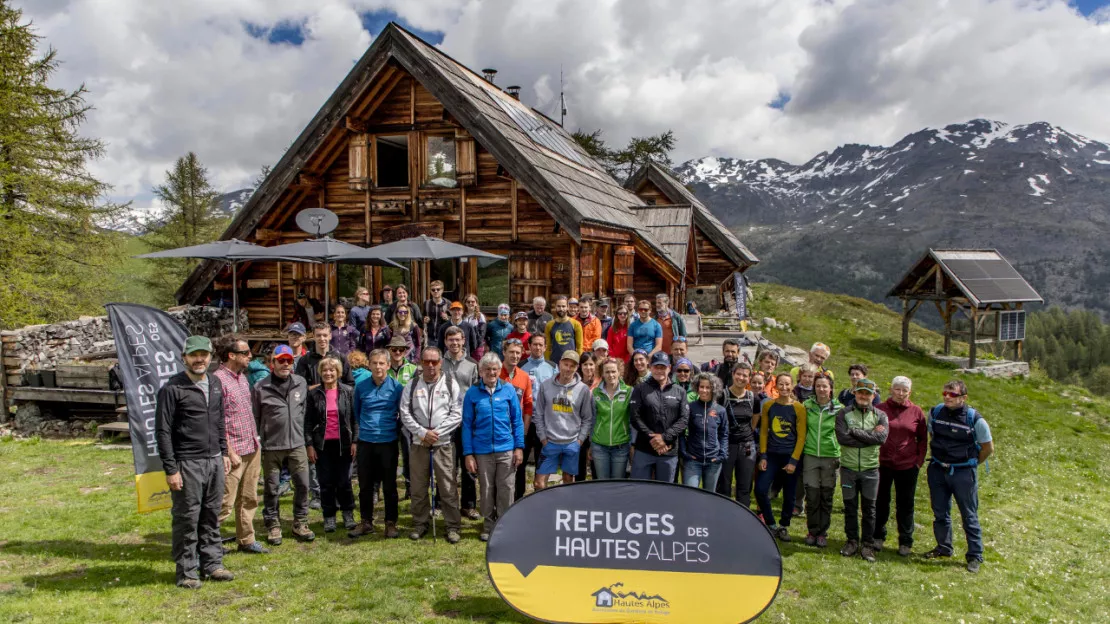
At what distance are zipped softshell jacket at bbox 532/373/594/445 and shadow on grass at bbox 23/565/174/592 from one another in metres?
3.90

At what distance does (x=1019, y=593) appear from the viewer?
655cm

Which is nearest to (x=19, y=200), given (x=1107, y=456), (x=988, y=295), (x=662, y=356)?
(x=662, y=356)

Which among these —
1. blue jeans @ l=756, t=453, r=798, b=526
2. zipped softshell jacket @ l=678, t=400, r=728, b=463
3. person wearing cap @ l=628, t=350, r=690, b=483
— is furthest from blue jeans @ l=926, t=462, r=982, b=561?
person wearing cap @ l=628, t=350, r=690, b=483

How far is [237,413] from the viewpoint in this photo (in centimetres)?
643

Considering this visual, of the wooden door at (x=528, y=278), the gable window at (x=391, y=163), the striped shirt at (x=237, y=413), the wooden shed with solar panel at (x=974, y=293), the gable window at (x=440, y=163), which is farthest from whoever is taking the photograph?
the wooden shed with solar panel at (x=974, y=293)

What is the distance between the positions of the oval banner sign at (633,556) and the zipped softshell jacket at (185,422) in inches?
117

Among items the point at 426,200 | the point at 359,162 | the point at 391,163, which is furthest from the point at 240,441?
the point at 391,163

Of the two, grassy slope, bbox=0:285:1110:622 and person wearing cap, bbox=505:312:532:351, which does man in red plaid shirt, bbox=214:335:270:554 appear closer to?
grassy slope, bbox=0:285:1110:622

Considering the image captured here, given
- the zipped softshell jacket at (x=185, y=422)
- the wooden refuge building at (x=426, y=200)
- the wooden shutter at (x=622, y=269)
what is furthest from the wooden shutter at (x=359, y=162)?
the zipped softshell jacket at (x=185, y=422)

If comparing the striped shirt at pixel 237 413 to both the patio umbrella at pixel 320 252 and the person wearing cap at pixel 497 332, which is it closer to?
the person wearing cap at pixel 497 332

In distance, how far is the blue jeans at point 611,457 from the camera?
7141 millimetres

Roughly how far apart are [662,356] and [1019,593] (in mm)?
4295

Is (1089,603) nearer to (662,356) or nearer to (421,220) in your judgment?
(662,356)

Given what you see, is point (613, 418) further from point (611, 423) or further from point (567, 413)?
point (567, 413)
